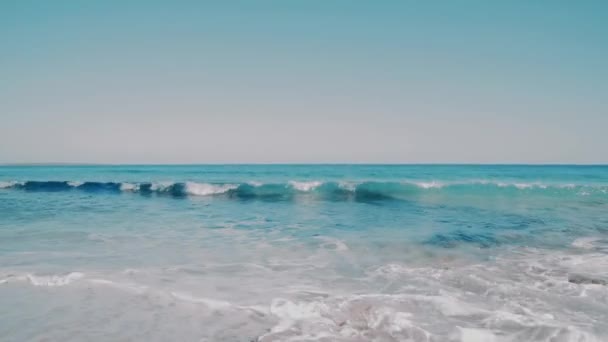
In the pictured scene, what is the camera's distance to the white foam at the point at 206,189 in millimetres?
22375

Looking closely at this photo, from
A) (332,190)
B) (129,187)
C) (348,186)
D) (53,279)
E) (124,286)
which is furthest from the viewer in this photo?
(129,187)

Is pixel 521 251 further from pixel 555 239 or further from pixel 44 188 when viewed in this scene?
pixel 44 188

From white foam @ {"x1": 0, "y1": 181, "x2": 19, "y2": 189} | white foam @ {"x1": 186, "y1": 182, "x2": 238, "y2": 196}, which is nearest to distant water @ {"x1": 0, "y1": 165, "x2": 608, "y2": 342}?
white foam @ {"x1": 186, "y1": 182, "x2": 238, "y2": 196}

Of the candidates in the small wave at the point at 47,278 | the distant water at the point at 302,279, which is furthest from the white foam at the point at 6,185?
the small wave at the point at 47,278

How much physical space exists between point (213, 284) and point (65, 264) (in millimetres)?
2760

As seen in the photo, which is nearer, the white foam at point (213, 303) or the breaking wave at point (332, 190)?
the white foam at point (213, 303)

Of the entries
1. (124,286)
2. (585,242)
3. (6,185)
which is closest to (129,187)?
(6,185)

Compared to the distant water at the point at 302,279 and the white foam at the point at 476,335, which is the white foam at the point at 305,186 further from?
the white foam at the point at 476,335

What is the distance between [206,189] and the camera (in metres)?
23.0

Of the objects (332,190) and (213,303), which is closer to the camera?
(213,303)

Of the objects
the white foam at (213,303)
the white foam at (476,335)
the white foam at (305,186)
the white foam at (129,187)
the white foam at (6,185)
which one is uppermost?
the white foam at (305,186)

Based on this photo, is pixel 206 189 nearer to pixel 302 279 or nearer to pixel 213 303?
pixel 302 279

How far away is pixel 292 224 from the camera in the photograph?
36.4ft

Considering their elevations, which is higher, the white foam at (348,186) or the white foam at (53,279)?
the white foam at (348,186)
